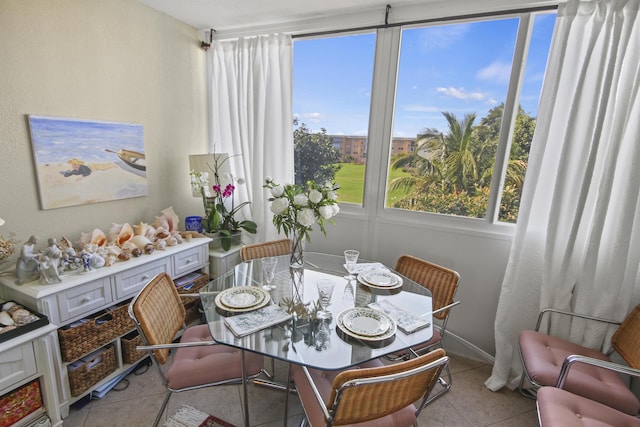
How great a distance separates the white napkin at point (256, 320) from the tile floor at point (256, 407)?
0.73 metres

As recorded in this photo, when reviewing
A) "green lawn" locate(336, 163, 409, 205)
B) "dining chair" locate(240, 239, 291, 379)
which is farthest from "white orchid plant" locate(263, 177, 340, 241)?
"green lawn" locate(336, 163, 409, 205)

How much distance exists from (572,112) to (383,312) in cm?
161

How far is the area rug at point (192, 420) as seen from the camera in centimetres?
169

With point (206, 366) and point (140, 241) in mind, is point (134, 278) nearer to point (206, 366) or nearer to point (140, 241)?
point (140, 241)

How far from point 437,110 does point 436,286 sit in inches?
51.5

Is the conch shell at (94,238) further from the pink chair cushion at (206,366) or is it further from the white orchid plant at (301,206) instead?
the white orchid plant at (301,206)

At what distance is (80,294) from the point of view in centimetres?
168

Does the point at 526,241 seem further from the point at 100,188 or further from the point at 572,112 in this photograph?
the point at 100,188

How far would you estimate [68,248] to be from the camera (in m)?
1.80

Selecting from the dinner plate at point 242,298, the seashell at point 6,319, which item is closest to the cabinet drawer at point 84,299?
the seashell at point 6,319

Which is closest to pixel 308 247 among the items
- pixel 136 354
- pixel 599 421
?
pixel 136 354

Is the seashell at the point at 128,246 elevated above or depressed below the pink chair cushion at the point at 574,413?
above

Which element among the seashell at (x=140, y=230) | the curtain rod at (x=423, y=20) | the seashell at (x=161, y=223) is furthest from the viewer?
the seashell at (x=161, y=223)

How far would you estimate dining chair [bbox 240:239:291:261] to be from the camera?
229 centimetres
